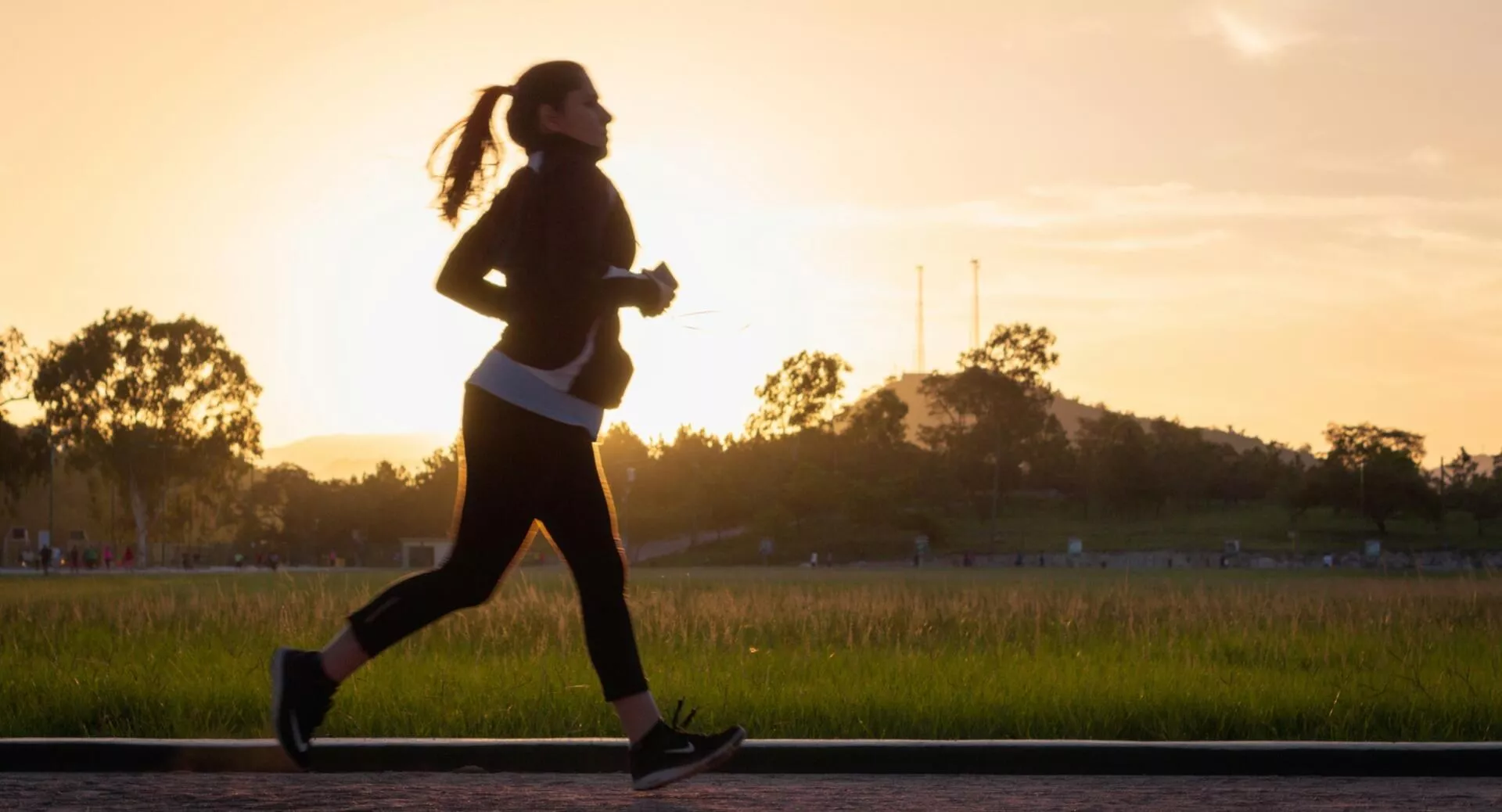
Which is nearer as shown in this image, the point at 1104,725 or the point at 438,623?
the point at 1104,725

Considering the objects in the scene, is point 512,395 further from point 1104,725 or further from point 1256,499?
point 1256,499

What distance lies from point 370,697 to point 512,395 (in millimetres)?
3427

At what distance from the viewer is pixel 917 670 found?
865 centimetres

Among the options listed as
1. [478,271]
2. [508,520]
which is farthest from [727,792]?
[478,271]

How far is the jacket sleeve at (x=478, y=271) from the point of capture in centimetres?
435

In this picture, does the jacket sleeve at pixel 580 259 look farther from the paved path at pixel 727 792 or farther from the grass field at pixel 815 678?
the grass field at pixel 815 678

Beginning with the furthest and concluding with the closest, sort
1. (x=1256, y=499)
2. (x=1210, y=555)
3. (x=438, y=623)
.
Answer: (x=1256, y=499)
(x=1210, y=555)
(x=438, y=623)

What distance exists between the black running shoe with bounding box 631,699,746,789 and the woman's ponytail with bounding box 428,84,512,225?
58.7 inches

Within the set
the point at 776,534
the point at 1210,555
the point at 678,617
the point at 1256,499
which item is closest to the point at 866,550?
the point at 776,534

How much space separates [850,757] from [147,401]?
240 ft

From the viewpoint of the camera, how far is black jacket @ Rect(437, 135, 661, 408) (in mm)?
4277

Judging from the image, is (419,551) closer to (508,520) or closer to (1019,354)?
(1019,354)

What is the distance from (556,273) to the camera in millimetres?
4277

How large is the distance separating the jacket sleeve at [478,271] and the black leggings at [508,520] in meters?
0.24
